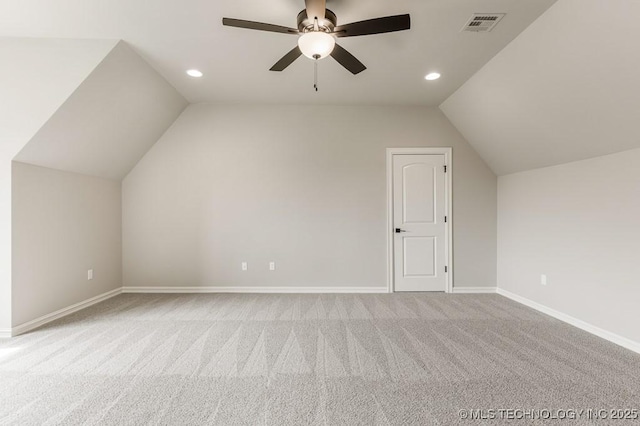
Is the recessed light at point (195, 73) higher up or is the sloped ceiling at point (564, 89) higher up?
→ the recessed light at point (195, 73)

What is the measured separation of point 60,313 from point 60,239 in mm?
833

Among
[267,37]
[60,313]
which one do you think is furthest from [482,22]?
[60,313]

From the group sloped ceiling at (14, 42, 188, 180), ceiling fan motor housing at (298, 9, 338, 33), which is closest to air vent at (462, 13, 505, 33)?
ceiling fan motor housing at (298, 9, 338, 33)

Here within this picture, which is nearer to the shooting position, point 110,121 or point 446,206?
point 110,121

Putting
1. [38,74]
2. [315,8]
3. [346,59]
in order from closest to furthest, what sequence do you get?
[315,8]
[346,59]
[38,74]

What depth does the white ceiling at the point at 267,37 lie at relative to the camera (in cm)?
213

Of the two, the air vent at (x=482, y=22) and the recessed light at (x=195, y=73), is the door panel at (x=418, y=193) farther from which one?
the recessed light at (x=195, y=73)

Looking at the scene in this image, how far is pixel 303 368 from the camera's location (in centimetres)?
208

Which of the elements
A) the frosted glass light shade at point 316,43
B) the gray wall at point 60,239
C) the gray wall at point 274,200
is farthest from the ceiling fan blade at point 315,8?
the gray wall at point 60,239

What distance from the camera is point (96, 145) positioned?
3.26 m

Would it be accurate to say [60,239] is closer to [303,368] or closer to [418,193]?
[303,368]

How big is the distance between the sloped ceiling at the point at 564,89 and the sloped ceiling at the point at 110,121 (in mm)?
3707

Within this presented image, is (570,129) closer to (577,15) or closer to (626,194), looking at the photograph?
(626,194)

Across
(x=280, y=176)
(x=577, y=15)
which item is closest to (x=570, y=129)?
(x=577, y=15)
